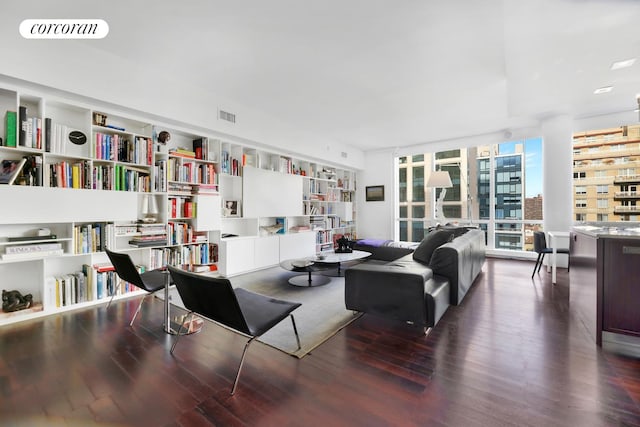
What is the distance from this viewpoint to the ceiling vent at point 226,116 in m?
4.12

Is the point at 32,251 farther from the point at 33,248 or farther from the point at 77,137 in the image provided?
the point at 77,137

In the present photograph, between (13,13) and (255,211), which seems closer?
(13,13)

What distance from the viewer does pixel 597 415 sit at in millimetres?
1428

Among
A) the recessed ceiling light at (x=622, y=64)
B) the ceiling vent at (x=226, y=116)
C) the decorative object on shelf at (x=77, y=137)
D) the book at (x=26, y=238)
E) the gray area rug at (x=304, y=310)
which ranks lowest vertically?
the gray area rug at (x=304, y=310)

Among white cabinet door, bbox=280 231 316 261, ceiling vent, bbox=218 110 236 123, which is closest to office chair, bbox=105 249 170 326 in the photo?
ceiling vent, bbox=218 110 236 123

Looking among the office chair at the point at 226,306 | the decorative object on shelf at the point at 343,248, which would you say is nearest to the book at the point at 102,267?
the office chair at the point at 226,306

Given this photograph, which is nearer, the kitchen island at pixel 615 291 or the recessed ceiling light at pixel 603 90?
the kitchen island at pixel 615 291

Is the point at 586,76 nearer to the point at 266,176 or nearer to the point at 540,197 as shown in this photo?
the point at 540,197

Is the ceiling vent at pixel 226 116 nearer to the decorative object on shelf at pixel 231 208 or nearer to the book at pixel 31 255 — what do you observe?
the decorative object on shelf at pixel 231 208

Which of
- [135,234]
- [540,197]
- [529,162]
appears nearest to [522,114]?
[529,162]

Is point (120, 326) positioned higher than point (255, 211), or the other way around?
point (255, 211)

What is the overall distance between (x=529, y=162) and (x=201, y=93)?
6477mm

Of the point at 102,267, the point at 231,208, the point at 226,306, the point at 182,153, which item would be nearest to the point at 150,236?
the point at 102,267

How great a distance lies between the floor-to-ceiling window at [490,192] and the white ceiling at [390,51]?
1.48m
